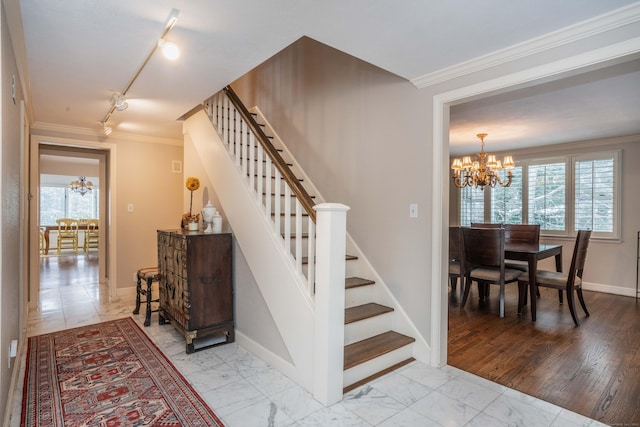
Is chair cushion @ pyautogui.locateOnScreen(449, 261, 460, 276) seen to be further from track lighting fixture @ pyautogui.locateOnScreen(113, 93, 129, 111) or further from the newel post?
track lighting fixture @ pyautogui.locateOnScreen(113, 93, 129, 111)

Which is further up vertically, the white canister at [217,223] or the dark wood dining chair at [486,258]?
the white canister at [217,223]

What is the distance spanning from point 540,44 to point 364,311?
216 centimetres

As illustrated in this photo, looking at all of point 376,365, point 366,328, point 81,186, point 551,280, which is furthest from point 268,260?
point 81,186

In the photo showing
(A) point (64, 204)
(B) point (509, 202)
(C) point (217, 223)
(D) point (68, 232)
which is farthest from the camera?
(A) point (64, 204)

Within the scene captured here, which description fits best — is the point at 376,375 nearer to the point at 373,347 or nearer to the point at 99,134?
the point at 373,347

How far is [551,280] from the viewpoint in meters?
3.76

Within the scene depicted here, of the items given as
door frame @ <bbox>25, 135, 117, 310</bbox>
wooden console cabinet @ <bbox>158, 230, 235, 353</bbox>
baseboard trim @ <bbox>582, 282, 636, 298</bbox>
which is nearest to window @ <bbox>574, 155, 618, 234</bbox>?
baseboard trim @ <bbox>582, 282, 636, 298</bbox>

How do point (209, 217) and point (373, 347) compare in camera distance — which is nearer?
point (373, 347)

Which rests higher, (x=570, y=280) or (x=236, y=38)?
(x=236, y=38)

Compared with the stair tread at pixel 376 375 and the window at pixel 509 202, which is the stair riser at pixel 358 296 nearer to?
the stair tread at pixel 376 375

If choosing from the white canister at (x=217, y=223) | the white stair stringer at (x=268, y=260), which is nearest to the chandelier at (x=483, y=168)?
the white stair stringer at (x=268, y=260)

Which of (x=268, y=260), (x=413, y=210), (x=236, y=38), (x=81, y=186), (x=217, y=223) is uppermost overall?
(x=236, y=38)

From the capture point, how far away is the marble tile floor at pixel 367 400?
1909mm

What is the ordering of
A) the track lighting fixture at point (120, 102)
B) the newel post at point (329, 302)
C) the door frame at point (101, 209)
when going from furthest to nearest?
the door frame at point (101, 209), the track lighting fixture at point (120, 102), the newel post at point (329, 302)
